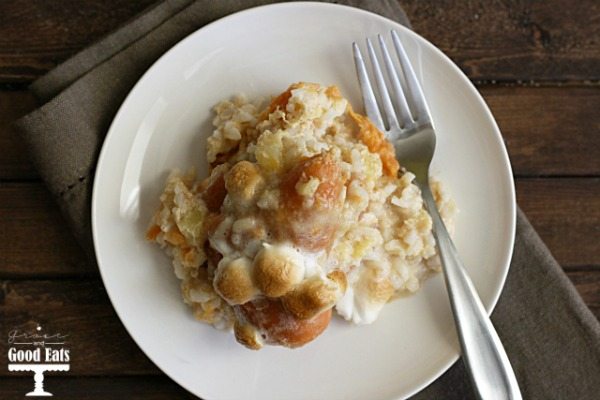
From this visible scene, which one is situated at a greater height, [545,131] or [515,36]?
[515,36]

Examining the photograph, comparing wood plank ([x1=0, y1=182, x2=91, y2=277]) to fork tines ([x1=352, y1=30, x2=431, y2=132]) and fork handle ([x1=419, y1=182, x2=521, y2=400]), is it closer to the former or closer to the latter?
fork tines ([x1=352, y1=30, x2=431, y2=132])

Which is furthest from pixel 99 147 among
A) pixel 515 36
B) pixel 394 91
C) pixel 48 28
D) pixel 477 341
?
pixel 515 36

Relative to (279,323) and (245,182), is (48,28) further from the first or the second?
(279,323)

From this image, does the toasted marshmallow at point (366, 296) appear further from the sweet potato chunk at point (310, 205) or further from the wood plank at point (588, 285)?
the wood plank at point (588, 285)

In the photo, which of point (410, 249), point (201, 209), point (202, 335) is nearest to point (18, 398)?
point (202, 335)

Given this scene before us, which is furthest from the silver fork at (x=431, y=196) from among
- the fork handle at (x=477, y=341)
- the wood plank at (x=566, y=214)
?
the wood plank at (x=566, y=214)

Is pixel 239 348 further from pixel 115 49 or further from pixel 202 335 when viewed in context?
pixel 115 49
